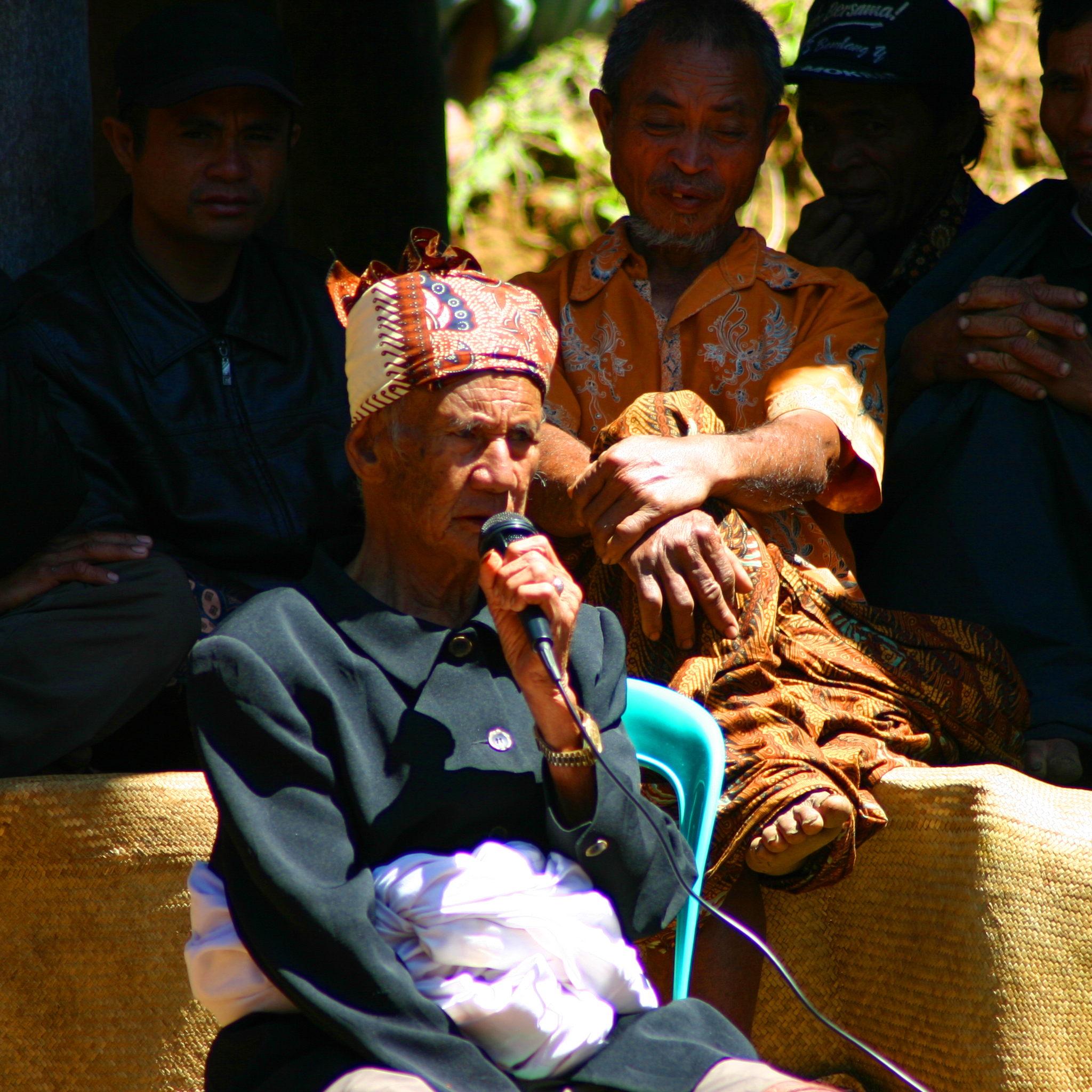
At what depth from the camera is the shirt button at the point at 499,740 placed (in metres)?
2.13

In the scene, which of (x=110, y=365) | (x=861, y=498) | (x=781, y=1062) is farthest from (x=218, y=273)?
(x=781, y=1062)

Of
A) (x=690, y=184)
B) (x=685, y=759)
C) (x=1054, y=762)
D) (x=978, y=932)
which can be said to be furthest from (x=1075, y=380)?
(x=685, y=759)

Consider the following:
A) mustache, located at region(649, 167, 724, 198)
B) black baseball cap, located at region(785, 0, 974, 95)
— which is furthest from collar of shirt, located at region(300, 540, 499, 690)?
black baseball cap, located at region(785, 0, 974, 95)

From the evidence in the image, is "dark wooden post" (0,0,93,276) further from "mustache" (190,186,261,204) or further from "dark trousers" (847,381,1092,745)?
"dark trousers" (847,381,1092,745)

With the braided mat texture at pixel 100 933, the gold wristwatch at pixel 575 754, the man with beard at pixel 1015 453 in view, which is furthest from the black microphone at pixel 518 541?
the man with beard at pixel 1015 453

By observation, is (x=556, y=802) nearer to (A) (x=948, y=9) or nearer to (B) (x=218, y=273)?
(B) (x=218, y=273)

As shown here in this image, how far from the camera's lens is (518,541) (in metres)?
2.02

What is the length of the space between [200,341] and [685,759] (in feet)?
5.39

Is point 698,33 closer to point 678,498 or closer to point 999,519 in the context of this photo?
point 678,498

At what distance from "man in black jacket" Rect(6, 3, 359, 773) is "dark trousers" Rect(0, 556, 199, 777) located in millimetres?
165

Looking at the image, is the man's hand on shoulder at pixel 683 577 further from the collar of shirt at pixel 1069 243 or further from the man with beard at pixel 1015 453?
the collar of shirt at pixel 1069 243

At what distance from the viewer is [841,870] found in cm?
270

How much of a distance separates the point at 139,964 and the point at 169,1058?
7.7 inches

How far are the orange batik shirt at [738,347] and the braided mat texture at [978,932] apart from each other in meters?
0.80
